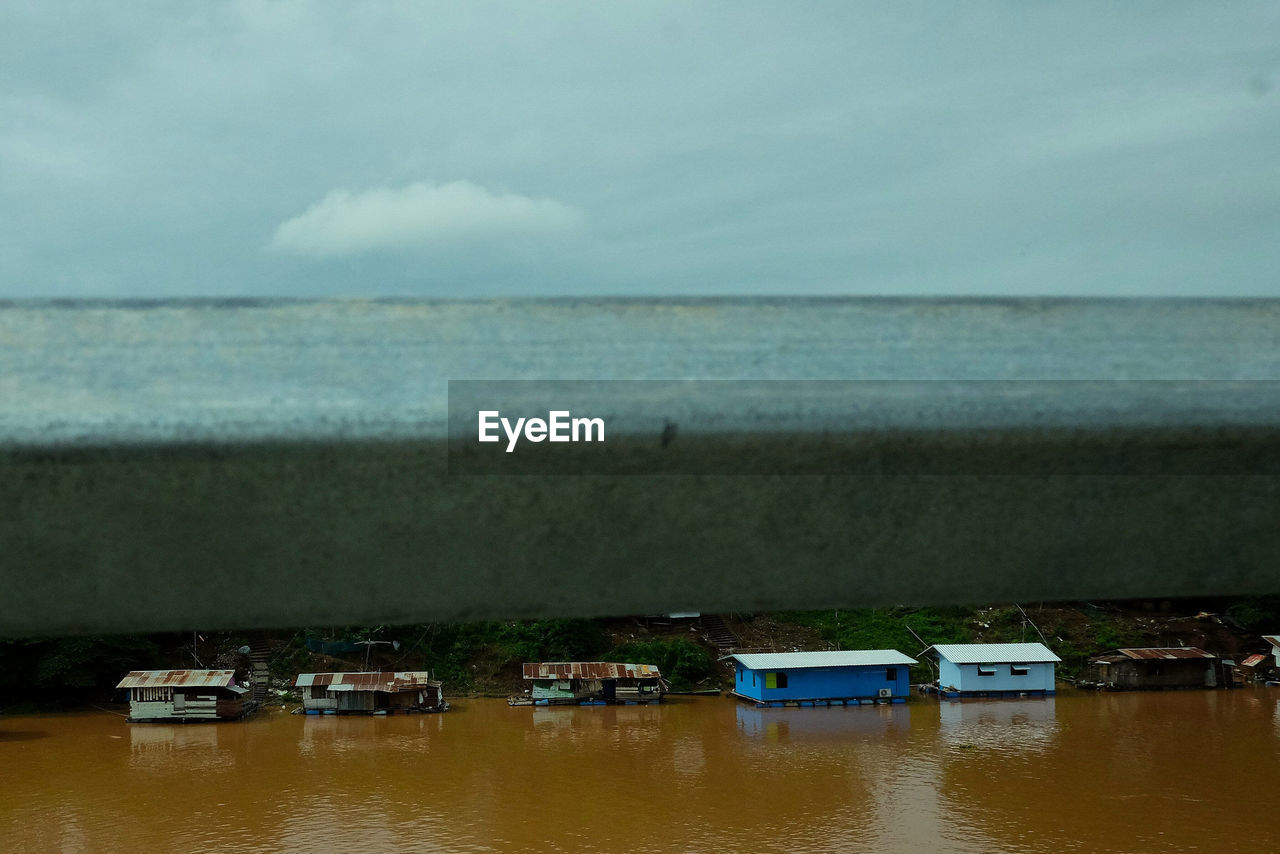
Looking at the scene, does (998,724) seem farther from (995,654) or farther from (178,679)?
(178,679)

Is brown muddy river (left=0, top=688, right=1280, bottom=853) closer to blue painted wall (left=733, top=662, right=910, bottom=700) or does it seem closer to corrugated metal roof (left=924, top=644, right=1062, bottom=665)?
blue painted wall (left=733, top=662, right=910, bottom=700)

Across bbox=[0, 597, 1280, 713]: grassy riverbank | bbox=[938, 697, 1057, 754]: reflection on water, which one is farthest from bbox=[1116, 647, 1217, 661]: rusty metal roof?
bbox=[938, 697, 1057, 754]: reflection on water

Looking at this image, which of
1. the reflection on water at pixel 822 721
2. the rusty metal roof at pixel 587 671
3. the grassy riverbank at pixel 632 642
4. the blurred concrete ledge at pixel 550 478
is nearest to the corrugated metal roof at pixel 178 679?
the grassy riverbank at pixel 632 642

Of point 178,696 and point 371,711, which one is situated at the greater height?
point 178,696

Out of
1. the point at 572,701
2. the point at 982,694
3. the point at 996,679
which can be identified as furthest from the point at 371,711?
the point at 996,679

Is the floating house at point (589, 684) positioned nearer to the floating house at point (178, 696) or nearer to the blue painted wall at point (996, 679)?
the floating house at point (178, 696)

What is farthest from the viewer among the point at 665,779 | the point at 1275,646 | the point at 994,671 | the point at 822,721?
the point at 1275,646
